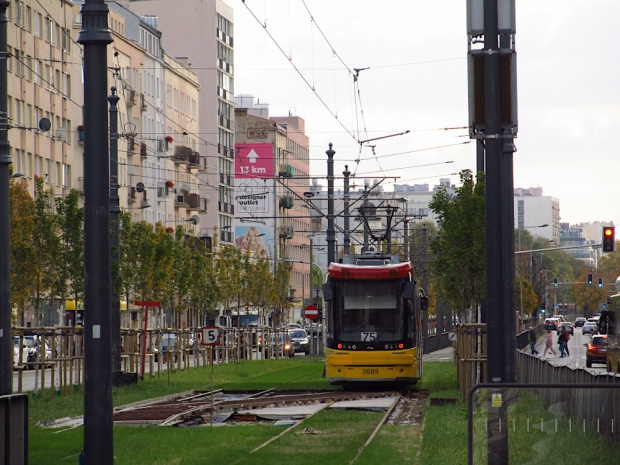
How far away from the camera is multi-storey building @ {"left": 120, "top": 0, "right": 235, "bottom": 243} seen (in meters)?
113

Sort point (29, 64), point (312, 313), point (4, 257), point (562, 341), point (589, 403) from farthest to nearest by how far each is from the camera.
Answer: point (29, 64) < point (562, 341) < point (312, 313) < point (4, 257) < point (589, 403)

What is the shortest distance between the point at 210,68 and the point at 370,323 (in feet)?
280

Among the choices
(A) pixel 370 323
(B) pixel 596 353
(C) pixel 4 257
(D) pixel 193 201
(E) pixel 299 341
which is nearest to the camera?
(C) pixel 4 257

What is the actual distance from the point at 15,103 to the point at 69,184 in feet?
33.3

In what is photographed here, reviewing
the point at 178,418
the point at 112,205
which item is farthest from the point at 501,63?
the point at 112,205

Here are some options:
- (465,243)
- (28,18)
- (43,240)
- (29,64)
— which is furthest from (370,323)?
(28,18)

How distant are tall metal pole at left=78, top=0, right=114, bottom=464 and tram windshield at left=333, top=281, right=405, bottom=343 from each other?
20.2m

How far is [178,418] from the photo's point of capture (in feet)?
78.7

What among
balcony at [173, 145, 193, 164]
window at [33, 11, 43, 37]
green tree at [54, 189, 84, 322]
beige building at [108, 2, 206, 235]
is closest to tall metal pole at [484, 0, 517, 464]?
green tree at [54, 189, 84, 322]

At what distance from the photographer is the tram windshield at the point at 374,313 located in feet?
105

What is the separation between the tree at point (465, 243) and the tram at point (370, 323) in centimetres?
227

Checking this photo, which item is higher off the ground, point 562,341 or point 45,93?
point 45,93

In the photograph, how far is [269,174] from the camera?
12725 centimetres

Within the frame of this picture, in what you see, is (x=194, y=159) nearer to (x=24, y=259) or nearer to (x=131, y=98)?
(x=131, y=98)
